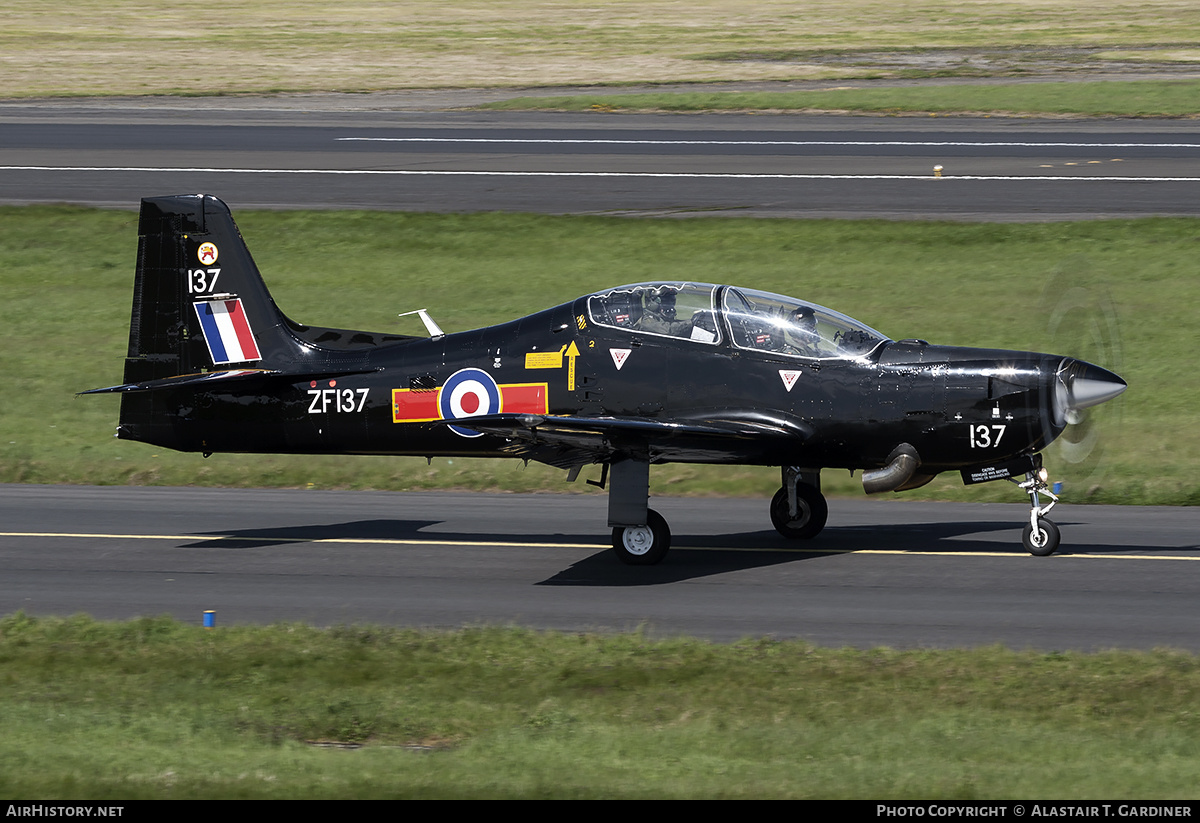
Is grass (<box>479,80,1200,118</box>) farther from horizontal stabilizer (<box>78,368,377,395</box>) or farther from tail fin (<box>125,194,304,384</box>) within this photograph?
horizontal stabilizer (<box>78,368,377,395</box>)

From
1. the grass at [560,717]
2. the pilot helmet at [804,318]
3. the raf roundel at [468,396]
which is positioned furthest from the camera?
the raf roundel at [468,396]

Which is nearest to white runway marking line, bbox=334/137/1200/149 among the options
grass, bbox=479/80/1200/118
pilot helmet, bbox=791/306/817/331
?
grass, bbox=479/80/1200/118

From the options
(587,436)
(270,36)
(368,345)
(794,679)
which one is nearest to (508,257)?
(368,345)

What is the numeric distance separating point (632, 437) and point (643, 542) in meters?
1.08

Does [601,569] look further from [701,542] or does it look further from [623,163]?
[623,163]

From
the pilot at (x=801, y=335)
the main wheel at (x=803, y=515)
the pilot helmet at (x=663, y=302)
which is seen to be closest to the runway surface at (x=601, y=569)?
the main wheel at (x=803, y=515)

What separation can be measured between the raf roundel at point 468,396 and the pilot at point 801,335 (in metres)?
2.98

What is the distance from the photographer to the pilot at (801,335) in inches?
554

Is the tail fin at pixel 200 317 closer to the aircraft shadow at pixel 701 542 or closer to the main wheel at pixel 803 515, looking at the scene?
the aircraft shadow at pixel 701 542

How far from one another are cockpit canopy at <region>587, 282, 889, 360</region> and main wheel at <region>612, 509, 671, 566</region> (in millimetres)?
1873

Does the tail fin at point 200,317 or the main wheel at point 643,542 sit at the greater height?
the tail fin at point 200,317

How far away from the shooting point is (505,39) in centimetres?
6150

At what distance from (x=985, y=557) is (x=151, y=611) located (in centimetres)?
782

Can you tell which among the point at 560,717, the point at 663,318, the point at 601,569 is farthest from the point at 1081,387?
the point at 560,717
